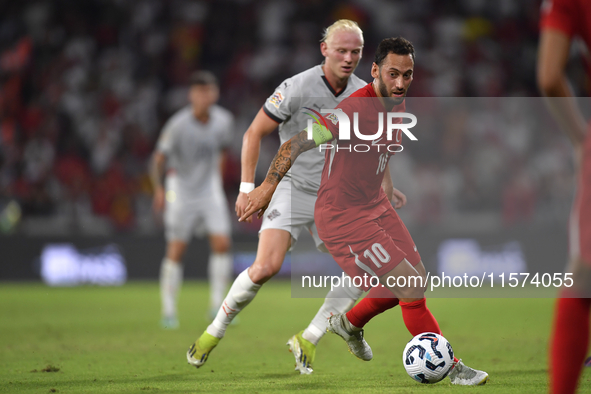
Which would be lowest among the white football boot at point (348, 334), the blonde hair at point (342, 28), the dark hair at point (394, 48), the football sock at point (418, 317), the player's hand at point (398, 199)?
the white football boot at point (348, 334)

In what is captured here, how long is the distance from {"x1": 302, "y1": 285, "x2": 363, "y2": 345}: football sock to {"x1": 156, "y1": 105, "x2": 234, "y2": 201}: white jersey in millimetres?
3851

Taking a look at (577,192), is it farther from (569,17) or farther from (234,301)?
(234,301)

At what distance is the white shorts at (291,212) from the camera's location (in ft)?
A: 16.2

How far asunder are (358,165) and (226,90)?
11922 millimetres

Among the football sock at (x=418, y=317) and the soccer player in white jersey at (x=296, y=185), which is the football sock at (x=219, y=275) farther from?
the football sock at (x=418, y=317)

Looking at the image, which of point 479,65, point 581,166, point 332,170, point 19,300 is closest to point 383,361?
point 332,170

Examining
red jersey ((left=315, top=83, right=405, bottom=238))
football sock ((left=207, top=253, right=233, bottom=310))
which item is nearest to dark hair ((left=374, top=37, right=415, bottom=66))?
red jersey ((left=315, top=83, right=405, bottom=238))

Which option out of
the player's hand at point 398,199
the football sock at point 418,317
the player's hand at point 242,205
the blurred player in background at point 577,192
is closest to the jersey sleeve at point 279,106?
the player's hand at point 242,205

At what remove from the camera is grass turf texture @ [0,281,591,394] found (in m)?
4.29

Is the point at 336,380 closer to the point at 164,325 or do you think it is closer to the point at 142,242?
the point at 164,325

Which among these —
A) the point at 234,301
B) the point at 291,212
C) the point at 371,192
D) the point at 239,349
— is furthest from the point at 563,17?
the point at 239,349

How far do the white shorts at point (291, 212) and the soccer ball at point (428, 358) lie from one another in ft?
3.73

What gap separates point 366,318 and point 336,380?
0.45m

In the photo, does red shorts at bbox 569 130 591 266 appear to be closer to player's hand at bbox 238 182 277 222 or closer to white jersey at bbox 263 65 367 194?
player's hand at bbox 238 182 277 222
